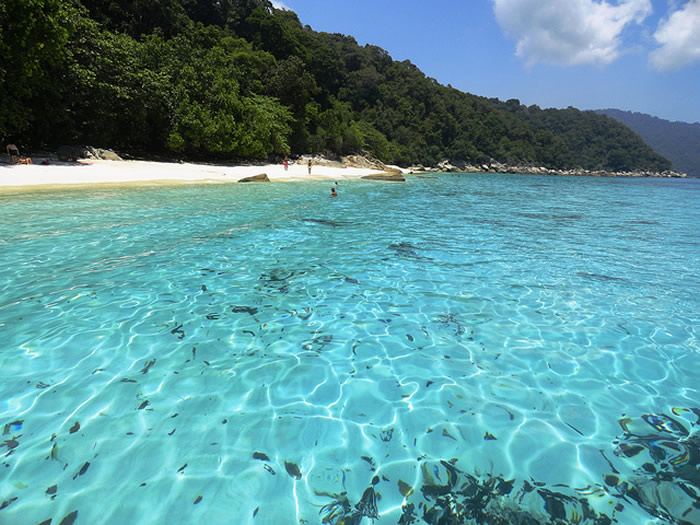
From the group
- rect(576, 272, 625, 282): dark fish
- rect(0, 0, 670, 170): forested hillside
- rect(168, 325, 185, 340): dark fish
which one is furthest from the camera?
rect(0, 0, 670, 170): forested hillside

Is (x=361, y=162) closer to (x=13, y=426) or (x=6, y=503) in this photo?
(x=13, y=426)

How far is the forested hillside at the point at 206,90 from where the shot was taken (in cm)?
2048

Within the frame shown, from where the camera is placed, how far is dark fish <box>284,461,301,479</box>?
2.66 m

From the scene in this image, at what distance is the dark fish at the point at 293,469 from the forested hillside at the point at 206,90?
24290 millimetres

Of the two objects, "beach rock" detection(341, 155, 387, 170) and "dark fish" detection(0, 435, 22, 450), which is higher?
"beach rock" detection(341, 155, 387, 170)

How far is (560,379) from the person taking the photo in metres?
3.97

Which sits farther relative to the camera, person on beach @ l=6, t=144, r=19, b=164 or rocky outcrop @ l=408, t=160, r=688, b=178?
rocky outcrop @ l=408, t=160, r=688, b=178

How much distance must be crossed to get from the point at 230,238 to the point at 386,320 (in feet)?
20.6

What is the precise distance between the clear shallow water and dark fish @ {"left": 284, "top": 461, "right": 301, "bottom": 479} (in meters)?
0.02

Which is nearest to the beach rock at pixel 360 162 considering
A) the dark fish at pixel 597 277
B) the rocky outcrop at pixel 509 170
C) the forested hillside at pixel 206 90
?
the forested hillside at pixel 206 90

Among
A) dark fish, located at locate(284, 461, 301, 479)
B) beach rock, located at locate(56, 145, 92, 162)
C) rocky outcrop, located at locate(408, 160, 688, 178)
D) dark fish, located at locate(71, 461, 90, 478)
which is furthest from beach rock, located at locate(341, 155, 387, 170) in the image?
dark fish, located at locate(71, 461, 90, 478)

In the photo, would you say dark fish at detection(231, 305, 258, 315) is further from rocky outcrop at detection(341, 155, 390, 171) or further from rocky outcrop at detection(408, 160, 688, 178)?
rocky outcrop at detection(408, 160, 688, 178)

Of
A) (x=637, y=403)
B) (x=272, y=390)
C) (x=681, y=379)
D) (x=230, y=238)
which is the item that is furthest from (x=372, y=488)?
(x=230, y=238)

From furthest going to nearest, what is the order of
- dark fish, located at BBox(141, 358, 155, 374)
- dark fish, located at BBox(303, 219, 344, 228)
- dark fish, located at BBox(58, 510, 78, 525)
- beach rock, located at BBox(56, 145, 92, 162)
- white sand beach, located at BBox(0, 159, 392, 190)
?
beach rock, located at BBox(56, 145, 92, 162), white sand beach, located at BBox(0, 159, 392, 190), dark fish, located at BBox(303, 219, 344, 228), dark fish, located at BBox(141, 358, 155, 374), dark fish, located at BBox(58, 510, 78, 525)
